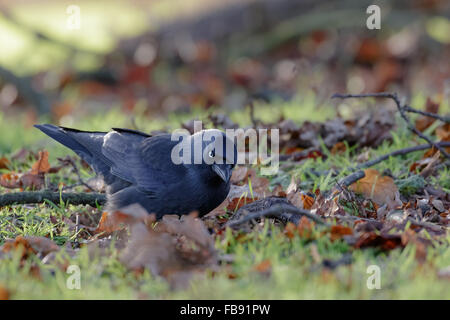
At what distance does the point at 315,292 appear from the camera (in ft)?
8.02

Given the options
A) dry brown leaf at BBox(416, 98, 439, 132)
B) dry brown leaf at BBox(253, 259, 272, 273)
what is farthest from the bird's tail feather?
dry brown leaf at BBox(416, 98, 439, 132)

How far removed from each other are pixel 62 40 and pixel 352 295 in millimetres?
8253

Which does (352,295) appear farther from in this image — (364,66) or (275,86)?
(364,66)

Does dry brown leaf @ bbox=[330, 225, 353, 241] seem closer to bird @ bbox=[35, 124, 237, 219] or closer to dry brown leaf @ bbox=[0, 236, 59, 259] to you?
bird @ bbox=[35, 124, 237, 219]

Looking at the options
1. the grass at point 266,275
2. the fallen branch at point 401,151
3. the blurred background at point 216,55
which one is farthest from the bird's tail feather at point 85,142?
the blurred background at point 216,55

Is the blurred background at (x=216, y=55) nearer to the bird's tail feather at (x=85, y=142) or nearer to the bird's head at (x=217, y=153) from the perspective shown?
the bird's tail feather at (x=85, y=142)

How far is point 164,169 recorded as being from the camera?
141 inches

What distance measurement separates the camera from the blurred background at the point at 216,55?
8484 mm

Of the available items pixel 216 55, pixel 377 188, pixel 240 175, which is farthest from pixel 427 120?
pixel 216 55

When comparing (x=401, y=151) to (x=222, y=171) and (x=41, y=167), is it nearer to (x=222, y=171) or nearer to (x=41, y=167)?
(x=222, y=171)

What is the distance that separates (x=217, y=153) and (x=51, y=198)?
1268mm

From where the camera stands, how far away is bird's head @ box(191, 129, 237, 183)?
3.32m
